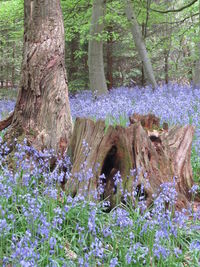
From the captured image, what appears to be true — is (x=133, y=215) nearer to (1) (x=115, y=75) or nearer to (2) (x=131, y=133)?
(2) (x=131, y=133)

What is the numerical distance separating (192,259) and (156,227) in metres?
0.41

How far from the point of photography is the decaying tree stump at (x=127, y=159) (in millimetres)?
3713

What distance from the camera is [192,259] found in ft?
9.01

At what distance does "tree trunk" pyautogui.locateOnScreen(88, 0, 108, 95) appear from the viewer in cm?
1045

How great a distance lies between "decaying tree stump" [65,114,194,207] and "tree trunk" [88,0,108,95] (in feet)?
22.1

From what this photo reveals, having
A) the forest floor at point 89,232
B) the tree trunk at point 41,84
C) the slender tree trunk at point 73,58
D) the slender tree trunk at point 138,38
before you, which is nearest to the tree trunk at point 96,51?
the slender tree trunk at point 138,38

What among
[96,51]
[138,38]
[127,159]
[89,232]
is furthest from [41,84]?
[138,38]

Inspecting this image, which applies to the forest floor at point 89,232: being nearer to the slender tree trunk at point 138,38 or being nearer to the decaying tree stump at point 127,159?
the decaying tree stump at point 127,159

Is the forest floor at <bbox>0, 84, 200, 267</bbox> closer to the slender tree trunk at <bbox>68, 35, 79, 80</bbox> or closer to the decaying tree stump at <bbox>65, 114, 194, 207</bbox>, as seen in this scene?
the decaying tree stump at <bbox>65, 114, 194, 207</bbox>

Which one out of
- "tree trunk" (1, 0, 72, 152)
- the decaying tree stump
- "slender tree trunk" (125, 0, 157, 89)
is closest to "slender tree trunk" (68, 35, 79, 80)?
"slender tree trunk" (125, 0, 157, 89)

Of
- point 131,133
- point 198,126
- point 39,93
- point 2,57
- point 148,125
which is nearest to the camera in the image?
point 131,133

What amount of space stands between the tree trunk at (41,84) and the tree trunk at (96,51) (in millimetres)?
5930

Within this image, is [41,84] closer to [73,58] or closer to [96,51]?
[96,51]

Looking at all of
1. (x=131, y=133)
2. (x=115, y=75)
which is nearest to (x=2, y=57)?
(x=115, y=75)
